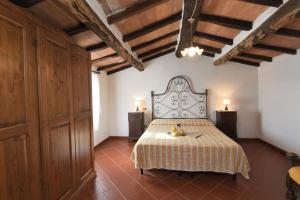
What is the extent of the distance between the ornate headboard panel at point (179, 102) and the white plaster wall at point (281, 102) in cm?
172

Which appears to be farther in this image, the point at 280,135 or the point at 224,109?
the point at 224,109

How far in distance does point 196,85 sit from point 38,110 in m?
4.78

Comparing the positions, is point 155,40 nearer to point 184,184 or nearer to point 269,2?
point 269,2

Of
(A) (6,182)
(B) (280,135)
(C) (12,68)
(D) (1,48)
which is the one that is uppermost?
(D) (1,48)

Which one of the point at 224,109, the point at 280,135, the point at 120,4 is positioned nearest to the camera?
the point at 120,4

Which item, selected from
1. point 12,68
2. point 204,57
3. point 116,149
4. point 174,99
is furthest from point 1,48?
point 204,57

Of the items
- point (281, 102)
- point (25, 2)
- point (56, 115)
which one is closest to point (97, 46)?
point (25, 2)

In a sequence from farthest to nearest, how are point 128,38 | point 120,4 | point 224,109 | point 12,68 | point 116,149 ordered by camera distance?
point 224,109 < point 116,149 < point 128,38 < point 120,4 < point 12,68

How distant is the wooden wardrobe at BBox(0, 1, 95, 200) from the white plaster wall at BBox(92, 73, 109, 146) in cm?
237

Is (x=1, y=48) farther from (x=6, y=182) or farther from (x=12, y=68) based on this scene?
(x=6, y=182)

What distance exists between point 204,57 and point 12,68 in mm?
5310

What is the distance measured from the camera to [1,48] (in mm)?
1482

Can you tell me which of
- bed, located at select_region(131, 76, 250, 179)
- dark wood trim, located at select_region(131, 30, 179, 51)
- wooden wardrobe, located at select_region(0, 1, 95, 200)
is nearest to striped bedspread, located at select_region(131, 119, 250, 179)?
bed, located at select_region(131, 76, 250, 179)

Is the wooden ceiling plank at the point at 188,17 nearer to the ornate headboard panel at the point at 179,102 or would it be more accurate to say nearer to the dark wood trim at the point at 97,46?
the dark wood trim at the point at 97,46
